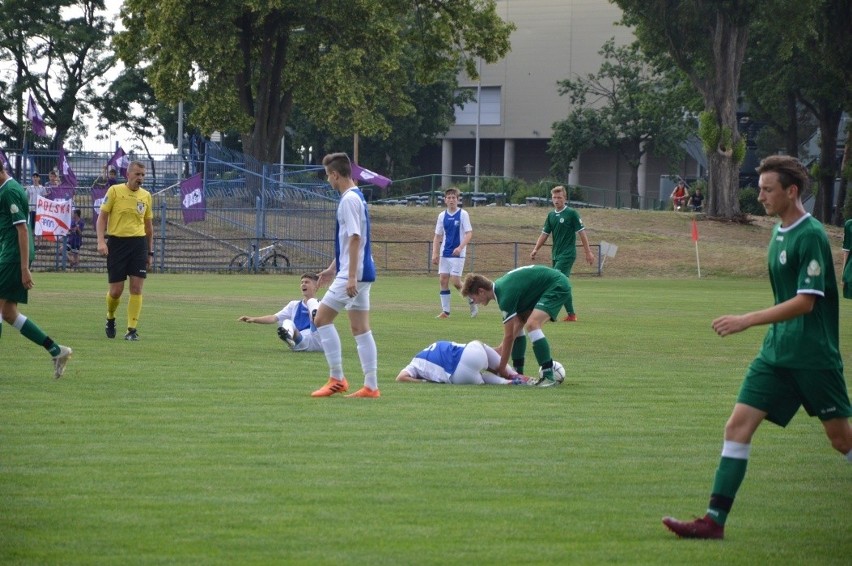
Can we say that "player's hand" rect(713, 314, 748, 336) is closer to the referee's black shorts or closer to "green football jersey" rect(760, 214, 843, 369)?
"green football jersey" rect(760, 214, 843, 369)

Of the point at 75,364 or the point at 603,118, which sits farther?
the point at 603,118

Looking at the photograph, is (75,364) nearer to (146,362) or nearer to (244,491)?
(146,362)

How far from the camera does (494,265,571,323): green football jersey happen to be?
12023 mm

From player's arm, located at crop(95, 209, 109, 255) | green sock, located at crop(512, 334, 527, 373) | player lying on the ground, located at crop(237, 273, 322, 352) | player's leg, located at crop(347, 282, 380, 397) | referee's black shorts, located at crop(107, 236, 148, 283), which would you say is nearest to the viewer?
player's leg, located at crop(347, 282, 380, 397)

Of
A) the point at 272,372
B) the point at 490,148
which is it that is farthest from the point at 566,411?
the point at 490,148

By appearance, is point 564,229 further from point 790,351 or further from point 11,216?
point 790,351

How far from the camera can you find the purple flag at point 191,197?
3953 centimetres

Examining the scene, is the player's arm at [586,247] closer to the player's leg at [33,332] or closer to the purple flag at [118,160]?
the player's leg at [33,332]

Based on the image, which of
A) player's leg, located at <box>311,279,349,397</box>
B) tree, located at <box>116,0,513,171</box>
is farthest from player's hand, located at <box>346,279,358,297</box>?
tree, located at <box>116,0,513,171</box>

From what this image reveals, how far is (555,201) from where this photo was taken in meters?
21.0

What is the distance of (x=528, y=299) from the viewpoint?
12203 millimetres

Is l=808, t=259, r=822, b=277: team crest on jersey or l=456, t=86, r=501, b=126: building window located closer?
l=808, t=259, r=822, b=277: team crest on jersey

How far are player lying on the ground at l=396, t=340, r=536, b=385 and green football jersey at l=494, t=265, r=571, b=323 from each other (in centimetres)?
67

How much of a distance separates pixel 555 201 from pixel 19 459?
14.1 metres
